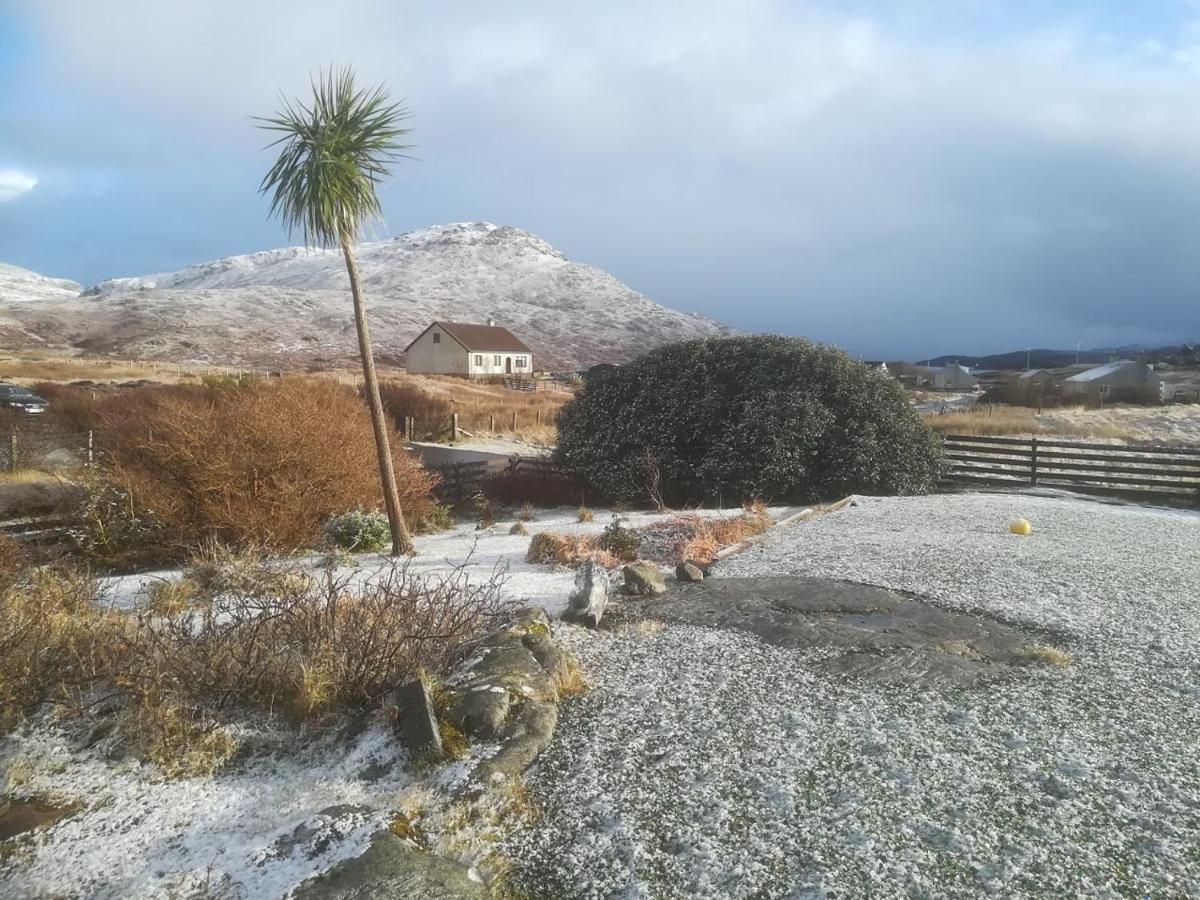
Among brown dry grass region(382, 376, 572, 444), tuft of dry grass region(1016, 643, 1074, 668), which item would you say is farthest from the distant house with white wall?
tuft of dry grass region(1016, 643, 1074, 668)

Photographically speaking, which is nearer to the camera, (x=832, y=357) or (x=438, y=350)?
(x=832, y=357)

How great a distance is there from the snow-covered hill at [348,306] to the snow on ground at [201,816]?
4656 centimetres

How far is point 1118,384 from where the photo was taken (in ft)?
199

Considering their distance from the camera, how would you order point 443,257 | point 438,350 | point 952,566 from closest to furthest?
1. point 952,566
2. point 438,350
3. point 443,257

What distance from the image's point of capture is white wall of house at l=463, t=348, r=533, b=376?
230ft

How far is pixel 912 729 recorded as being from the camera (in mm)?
4562

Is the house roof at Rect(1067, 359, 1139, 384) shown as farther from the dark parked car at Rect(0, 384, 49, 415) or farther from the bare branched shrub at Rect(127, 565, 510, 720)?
the bare branched shrub at Rect(127, 565, 510, 720)

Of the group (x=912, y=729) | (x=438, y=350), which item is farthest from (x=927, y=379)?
(x=912, y=729)

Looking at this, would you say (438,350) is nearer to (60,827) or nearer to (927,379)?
(927,379)

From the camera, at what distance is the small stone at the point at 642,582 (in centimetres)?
775

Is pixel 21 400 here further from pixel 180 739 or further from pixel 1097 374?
pixel 1097 374

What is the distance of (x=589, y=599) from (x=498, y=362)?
6803cm

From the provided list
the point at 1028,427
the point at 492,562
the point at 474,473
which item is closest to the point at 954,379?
the point at 1028,427

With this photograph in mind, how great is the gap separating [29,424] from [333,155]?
17.6m
